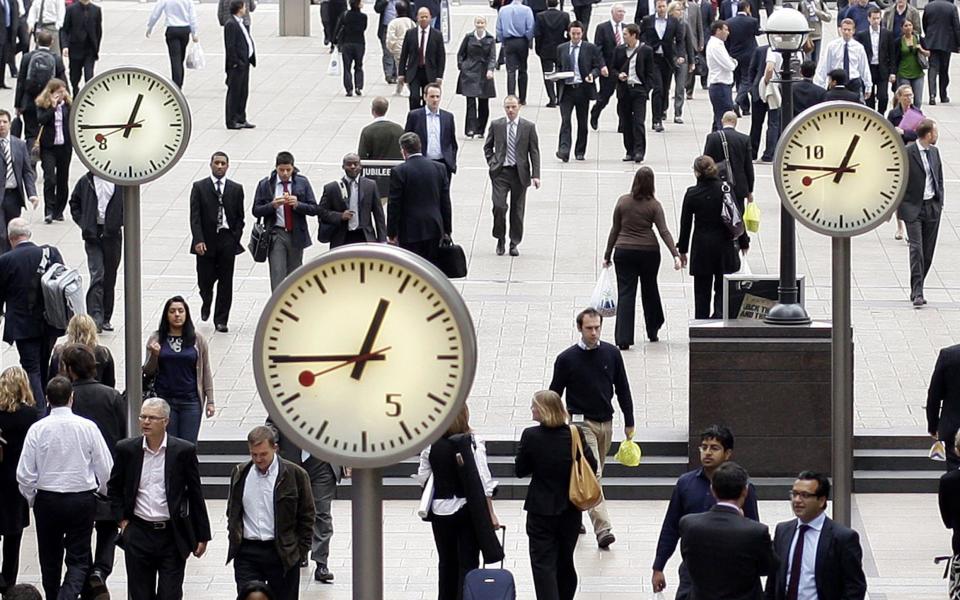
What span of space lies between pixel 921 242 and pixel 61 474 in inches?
396

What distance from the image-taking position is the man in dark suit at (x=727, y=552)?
955 centimetres

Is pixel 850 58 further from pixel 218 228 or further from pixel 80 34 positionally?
pixel 218 228

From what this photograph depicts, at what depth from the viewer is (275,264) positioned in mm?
18516

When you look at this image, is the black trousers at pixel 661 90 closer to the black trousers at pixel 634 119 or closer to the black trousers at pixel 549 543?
the black trousers at pixel 634 119

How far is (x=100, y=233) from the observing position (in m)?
18.3

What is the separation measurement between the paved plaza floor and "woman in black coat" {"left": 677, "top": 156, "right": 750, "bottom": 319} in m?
0.52

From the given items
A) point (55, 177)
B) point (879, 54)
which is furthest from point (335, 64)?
point (55, 177)

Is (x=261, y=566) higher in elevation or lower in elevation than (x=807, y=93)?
lower

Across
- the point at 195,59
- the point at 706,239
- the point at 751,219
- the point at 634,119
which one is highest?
the point at 195,59

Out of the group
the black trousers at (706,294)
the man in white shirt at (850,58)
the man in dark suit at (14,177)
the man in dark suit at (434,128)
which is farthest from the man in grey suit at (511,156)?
the man in white shirt at (850,58)

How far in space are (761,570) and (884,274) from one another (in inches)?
468

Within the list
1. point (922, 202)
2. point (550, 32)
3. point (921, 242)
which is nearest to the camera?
point (922, 202)

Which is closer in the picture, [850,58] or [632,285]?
[632,285]

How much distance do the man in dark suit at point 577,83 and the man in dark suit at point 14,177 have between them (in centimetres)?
886
